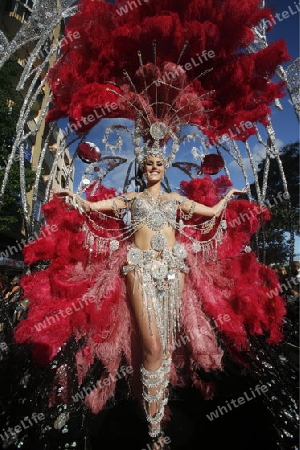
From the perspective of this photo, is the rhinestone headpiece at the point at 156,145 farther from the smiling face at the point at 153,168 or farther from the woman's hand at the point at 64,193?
the woman's hand at the point at 64,193

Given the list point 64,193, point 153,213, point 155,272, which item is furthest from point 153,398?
point 64,193

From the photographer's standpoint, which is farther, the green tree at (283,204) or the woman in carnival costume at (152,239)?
the green tree at (283,204)

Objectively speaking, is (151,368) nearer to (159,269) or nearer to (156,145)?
(159,269)

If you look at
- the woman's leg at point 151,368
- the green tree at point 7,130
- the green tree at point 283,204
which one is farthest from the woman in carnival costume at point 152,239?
the green tree at point 283,204

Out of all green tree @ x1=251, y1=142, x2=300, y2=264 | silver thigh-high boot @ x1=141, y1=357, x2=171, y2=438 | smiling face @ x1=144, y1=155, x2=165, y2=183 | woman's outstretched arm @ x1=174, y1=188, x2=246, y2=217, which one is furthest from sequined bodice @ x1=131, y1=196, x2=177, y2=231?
green tree @ x1=251, y1=142, x2=300, y2=264

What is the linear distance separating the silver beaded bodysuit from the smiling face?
262 millimetres

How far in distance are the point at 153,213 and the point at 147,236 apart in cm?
24

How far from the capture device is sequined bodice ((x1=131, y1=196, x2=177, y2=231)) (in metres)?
2.81

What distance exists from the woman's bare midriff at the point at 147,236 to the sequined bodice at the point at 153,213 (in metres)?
0.04

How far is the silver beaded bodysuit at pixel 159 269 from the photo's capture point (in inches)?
Result: 104

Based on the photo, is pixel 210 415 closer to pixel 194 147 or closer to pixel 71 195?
pixel 71 195

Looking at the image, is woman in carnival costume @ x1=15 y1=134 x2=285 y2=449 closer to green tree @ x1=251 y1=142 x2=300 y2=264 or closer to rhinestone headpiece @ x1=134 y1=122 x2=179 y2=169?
rhinestone headpiece @ x1=134 y1=122 x2=179 y2=169

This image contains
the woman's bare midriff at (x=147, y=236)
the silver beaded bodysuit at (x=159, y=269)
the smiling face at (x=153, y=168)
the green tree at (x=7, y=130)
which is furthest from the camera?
the green tree at (x=7, y=130)

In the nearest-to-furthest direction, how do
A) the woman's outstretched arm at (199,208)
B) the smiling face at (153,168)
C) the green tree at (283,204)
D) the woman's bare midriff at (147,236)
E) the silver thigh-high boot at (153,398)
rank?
the silver thigh-high boot at (153,398)
the woman's bare midriff at (147,236)
the smiling face at (153,168)
the woman's outstretched arm at (199,208)
the green tree at (283,204)
